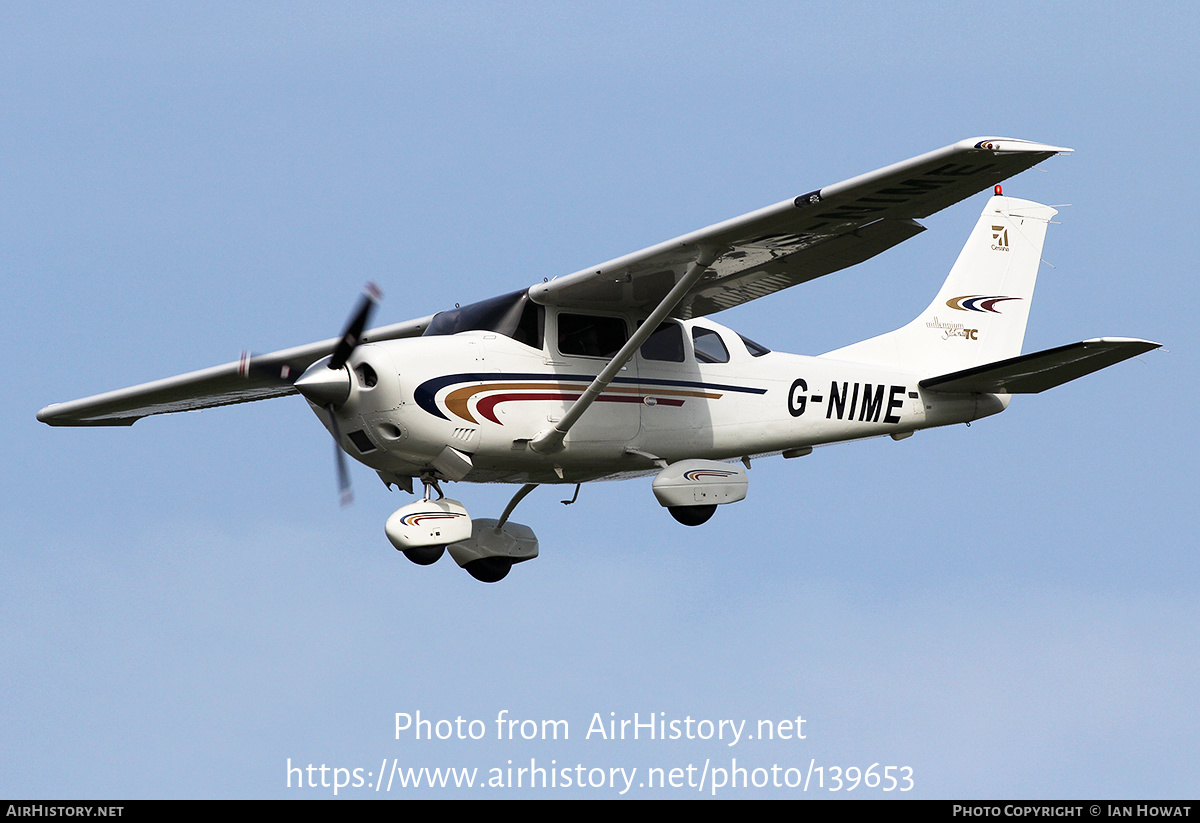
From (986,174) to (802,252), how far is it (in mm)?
2459

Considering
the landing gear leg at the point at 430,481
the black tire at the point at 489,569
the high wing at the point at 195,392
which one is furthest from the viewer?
the high wing at the point at 195,392

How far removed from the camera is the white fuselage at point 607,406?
541 inches

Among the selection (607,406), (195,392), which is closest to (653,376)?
(607,406)

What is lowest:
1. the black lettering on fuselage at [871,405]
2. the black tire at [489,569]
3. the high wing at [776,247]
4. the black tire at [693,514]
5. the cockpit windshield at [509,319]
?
the black tire at [489,569]

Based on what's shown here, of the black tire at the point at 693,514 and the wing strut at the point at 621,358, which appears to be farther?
the black tire at the point at 693,514

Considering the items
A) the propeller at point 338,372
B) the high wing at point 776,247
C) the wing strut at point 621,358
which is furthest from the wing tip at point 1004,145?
the propeller at point 338,372

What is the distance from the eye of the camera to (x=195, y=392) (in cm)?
1777

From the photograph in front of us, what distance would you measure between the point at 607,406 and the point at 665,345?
3.27ft

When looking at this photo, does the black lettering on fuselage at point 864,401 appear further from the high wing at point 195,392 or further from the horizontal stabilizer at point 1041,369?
the high wing at point 195,392

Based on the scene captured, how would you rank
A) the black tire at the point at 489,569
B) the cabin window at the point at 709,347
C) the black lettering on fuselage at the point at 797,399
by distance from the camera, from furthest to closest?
1. the black tire at the point at 489,569
2. the black lettering on fuselage at the point at 797,399
3. the cabin window at the point at 709,347

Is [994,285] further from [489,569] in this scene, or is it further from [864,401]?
[489,569]

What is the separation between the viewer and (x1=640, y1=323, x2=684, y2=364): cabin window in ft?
49.8

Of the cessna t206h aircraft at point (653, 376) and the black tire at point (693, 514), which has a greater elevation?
the cessna t206h aircraft at point (653, 376)

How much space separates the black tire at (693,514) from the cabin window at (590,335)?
1.64m
